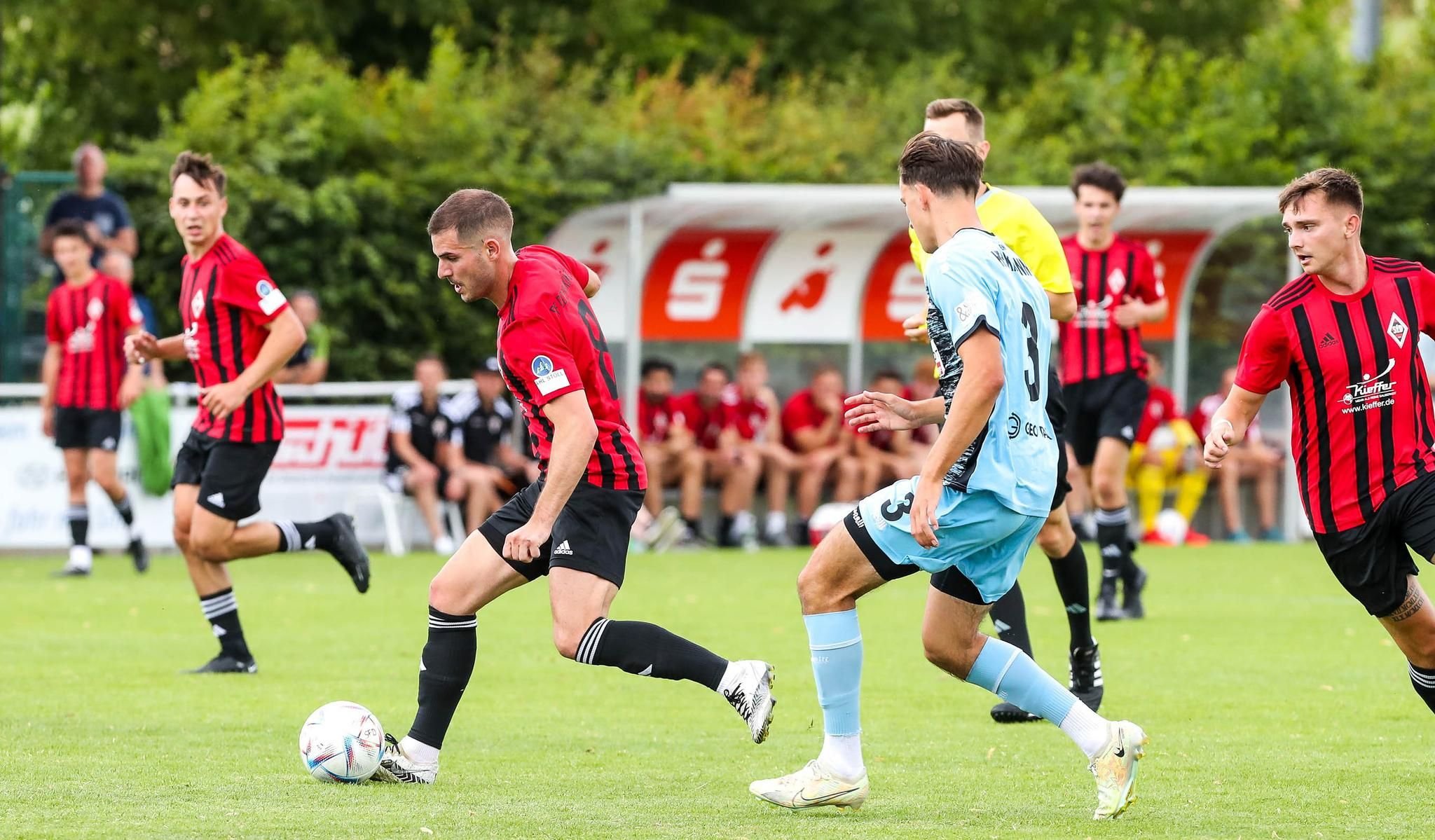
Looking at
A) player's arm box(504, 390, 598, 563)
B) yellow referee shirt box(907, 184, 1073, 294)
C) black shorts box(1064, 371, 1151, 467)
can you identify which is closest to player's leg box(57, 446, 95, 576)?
black shorts box(1064, 371, 1151, 467)

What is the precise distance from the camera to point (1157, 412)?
17.4 meters

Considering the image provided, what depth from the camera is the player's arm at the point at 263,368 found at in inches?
308

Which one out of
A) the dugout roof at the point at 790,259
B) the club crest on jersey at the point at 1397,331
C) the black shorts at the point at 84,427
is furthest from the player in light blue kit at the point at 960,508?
the dugout roof at the point at 790,259

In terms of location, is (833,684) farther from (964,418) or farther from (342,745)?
(342,745)

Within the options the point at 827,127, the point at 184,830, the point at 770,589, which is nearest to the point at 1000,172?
the point at 827,127

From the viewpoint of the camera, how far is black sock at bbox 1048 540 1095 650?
7289mm

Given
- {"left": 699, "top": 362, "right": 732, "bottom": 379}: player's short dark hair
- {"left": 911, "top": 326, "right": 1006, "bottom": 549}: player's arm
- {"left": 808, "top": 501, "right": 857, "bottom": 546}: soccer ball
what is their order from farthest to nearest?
{"left": 699, "top": 362, "right": 732, "bottom": 379}: player's short dark hair
{"left": 808, "top": 501, "right": 857, "bottom": 546}: soccer ball
{"left": 911, "top": 326, "right": 1006, "bottom": 549}: player's arm

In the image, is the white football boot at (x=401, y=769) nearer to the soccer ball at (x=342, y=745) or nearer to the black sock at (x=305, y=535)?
the soccer ball at (x=342, y=745)

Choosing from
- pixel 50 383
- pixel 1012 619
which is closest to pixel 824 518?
pixel 50 383

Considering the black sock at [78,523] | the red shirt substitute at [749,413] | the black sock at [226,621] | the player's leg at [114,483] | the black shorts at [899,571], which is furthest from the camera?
the red shirt substitute at [749,413]

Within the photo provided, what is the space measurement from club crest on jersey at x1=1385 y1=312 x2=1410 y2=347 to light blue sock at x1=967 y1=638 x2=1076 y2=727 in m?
1.43

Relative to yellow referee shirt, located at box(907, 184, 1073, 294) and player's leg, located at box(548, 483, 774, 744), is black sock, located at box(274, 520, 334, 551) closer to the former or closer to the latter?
player's leg, located at box(548, 483, 774, 744)

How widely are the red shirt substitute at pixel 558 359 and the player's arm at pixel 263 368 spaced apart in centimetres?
220

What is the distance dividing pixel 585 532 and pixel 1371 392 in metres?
2.34
